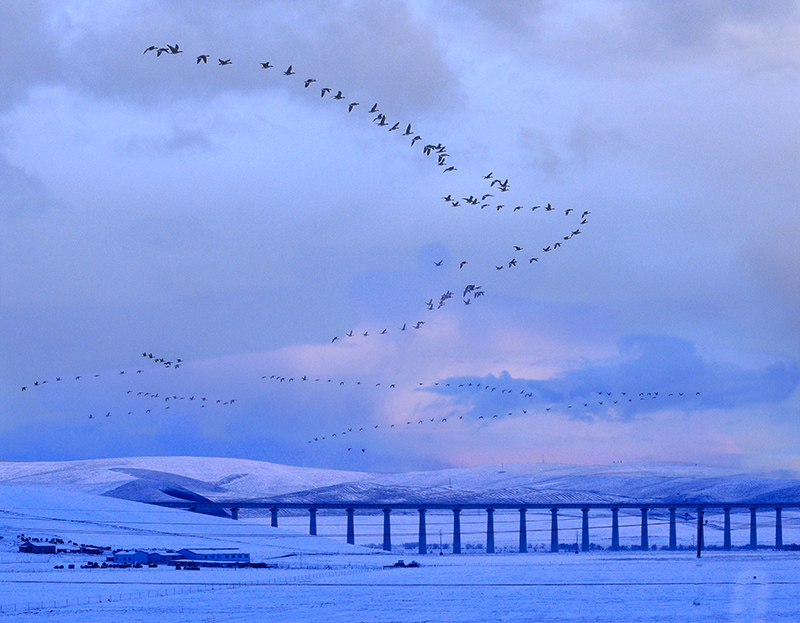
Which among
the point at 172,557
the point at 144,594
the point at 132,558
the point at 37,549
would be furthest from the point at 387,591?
the point at 37,549

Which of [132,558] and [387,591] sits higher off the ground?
[387,591]

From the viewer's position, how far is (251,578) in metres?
111

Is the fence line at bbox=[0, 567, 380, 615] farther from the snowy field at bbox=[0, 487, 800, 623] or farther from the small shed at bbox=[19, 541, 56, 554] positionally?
the small shed at bbox=[19, 541, 56, 554]

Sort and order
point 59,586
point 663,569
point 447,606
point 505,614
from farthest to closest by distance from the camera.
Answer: point 663,569 → point 59,586 → point 447,606 → point 505,614

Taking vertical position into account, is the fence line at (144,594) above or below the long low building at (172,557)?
above

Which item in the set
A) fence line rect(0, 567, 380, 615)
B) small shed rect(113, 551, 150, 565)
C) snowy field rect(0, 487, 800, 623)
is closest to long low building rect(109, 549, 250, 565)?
small shed rect(113, 551, 150, 565)

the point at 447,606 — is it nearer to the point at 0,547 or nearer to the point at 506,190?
the point at 506,190

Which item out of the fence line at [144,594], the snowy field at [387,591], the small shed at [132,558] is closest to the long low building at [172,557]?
the small shed at [132,558]

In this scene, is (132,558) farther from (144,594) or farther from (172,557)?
(144,594)

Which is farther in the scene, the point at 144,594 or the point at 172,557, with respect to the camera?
the point at 172,557

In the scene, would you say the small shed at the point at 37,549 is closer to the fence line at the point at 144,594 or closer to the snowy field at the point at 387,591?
the snowy field at the point at 387,591

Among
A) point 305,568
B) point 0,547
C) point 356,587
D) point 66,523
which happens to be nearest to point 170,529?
point 66,523

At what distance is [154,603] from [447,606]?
20983 mm

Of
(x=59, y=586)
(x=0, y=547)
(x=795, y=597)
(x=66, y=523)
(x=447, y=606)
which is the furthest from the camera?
(x=66, y=523)
